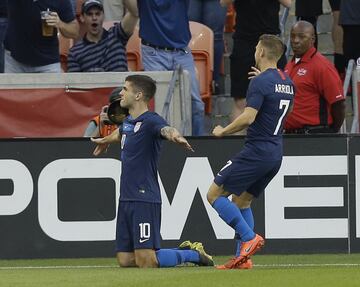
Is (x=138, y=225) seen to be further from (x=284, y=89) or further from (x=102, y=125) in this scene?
(x=102, y=125)

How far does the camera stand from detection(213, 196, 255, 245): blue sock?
1156cm

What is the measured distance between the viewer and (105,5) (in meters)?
17.0

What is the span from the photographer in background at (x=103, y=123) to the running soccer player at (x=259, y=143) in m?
1.36

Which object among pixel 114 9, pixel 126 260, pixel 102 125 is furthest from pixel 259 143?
pixel 114 9

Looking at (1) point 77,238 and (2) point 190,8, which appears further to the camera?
(2) point 190,8

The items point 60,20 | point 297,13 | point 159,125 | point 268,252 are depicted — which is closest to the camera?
point 159,125

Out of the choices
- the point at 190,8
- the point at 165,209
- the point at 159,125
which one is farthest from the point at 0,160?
the point at 190,8

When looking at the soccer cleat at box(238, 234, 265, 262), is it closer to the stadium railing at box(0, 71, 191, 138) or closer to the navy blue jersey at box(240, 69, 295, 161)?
the navy blue jersey at box(240, 69, 295, 161)

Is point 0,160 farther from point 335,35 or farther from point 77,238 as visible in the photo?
point 335,35

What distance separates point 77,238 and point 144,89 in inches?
99.1

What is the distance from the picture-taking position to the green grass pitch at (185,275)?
31.9ft

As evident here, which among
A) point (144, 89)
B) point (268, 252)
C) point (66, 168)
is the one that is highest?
point (144, 89)

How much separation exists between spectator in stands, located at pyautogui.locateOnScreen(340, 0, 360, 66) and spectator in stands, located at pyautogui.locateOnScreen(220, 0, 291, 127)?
89 centimetres

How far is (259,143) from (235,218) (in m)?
0.73
